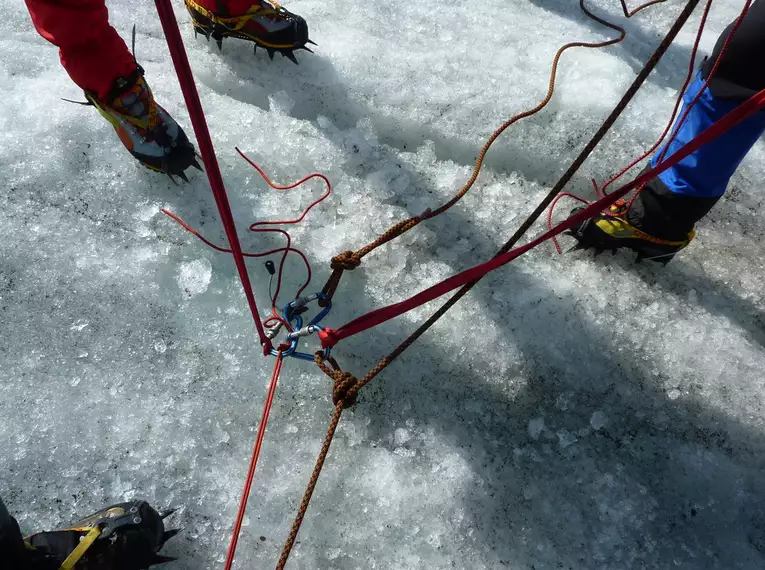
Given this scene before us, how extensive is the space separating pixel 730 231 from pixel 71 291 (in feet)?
7.47

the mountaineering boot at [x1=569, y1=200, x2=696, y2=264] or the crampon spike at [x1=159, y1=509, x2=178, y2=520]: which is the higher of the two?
the mountaineering boot at [x1=569, y1=200, x2=696, y2=264]

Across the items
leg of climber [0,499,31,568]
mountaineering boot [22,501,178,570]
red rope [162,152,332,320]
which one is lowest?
mountaineering boot [22,501,178,570]

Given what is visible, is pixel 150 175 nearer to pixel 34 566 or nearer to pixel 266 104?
pixel 266 104

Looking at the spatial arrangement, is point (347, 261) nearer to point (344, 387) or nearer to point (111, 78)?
point (344, 387)

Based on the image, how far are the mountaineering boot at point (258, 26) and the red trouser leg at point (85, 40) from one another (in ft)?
1.59

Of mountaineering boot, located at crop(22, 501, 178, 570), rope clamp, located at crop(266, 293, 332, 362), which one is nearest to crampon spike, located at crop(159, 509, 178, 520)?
mountaineering boot, located at crop(22, 501, 178, 570)

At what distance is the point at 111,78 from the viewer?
1.66 meters

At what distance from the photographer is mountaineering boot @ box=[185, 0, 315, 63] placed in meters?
2.04

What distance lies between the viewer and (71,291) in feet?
5.50

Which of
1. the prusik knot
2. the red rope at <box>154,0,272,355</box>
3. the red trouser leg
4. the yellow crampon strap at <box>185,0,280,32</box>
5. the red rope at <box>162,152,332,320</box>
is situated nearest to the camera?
the red rope at <box>154,0,272,355</box>

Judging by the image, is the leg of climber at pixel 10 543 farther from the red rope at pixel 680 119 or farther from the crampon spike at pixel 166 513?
the red rope at pixel 680 119

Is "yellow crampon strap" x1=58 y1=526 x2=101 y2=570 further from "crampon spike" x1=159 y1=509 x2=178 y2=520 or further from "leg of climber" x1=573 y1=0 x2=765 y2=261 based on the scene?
"leg of climber" x1=573 y1=0 x2=765 y2=261

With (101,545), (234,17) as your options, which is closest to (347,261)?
(101,545)

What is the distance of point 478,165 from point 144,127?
1.13 meters
